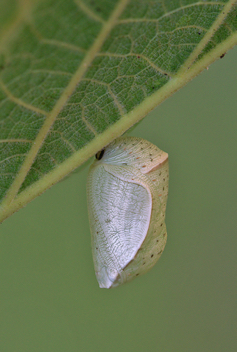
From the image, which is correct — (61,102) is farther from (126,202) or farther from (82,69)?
(126,202)

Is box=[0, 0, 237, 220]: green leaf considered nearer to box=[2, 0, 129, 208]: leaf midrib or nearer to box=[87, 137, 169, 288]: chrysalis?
box=[2, 0, 129, 208]: leaf midrib

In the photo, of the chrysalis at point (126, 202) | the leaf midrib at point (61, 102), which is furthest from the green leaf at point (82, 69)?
the chrysalis at point (126, 202)

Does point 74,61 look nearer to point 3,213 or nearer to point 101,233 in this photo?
point 3,213

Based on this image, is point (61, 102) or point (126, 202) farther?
point (126, 202)

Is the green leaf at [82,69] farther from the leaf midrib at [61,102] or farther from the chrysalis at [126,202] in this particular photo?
the chrysalis at [126,202]

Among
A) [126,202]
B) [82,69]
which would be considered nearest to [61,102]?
[82,69]

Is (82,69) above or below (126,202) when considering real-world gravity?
above

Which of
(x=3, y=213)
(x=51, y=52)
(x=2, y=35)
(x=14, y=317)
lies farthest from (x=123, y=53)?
(x=14, y=317)
